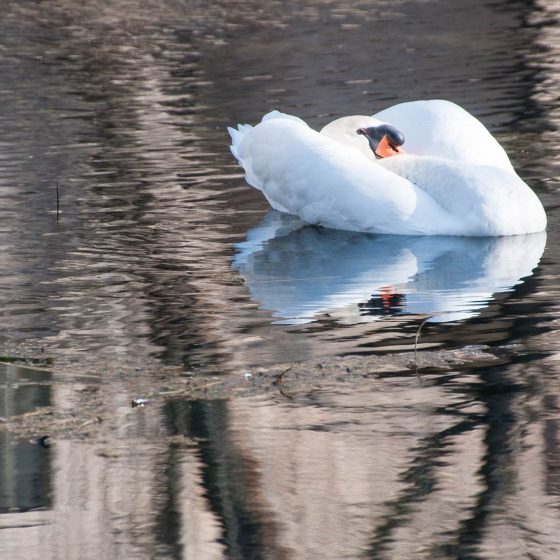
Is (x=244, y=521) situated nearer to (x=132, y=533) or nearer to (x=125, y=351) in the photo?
(x=132, y=533)

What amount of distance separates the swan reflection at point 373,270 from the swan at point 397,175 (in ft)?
0.39

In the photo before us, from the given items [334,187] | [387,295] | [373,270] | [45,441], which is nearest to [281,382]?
[45,441]

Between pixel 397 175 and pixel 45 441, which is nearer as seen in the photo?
pixel 45 441

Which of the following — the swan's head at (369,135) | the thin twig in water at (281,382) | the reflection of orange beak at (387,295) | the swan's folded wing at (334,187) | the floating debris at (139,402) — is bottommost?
Answer: the floating debris at (139,402)

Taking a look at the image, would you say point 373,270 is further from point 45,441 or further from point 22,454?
point 22,454

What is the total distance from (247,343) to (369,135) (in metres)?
3.78

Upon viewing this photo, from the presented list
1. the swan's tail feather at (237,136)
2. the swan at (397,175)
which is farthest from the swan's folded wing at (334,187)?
the swan's tail feather at (237,136)

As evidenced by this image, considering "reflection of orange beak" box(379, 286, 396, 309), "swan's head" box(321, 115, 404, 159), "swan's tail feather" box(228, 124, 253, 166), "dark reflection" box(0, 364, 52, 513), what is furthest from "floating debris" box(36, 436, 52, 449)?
"swan's tail feather" box(228, 124, 253, 166)

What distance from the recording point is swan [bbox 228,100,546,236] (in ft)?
30.5

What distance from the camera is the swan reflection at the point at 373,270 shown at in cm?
749

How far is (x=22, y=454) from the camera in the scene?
5.38 m

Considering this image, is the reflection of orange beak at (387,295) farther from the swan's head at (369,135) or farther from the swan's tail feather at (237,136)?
the swan's tail feather at (237,136)

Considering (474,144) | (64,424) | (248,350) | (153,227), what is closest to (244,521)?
(64,424)

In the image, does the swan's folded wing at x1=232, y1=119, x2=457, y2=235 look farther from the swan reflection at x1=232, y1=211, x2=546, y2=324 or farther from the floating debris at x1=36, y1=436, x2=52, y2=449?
the floating debris at x1=36, y1=436, x2=52, y2=449
